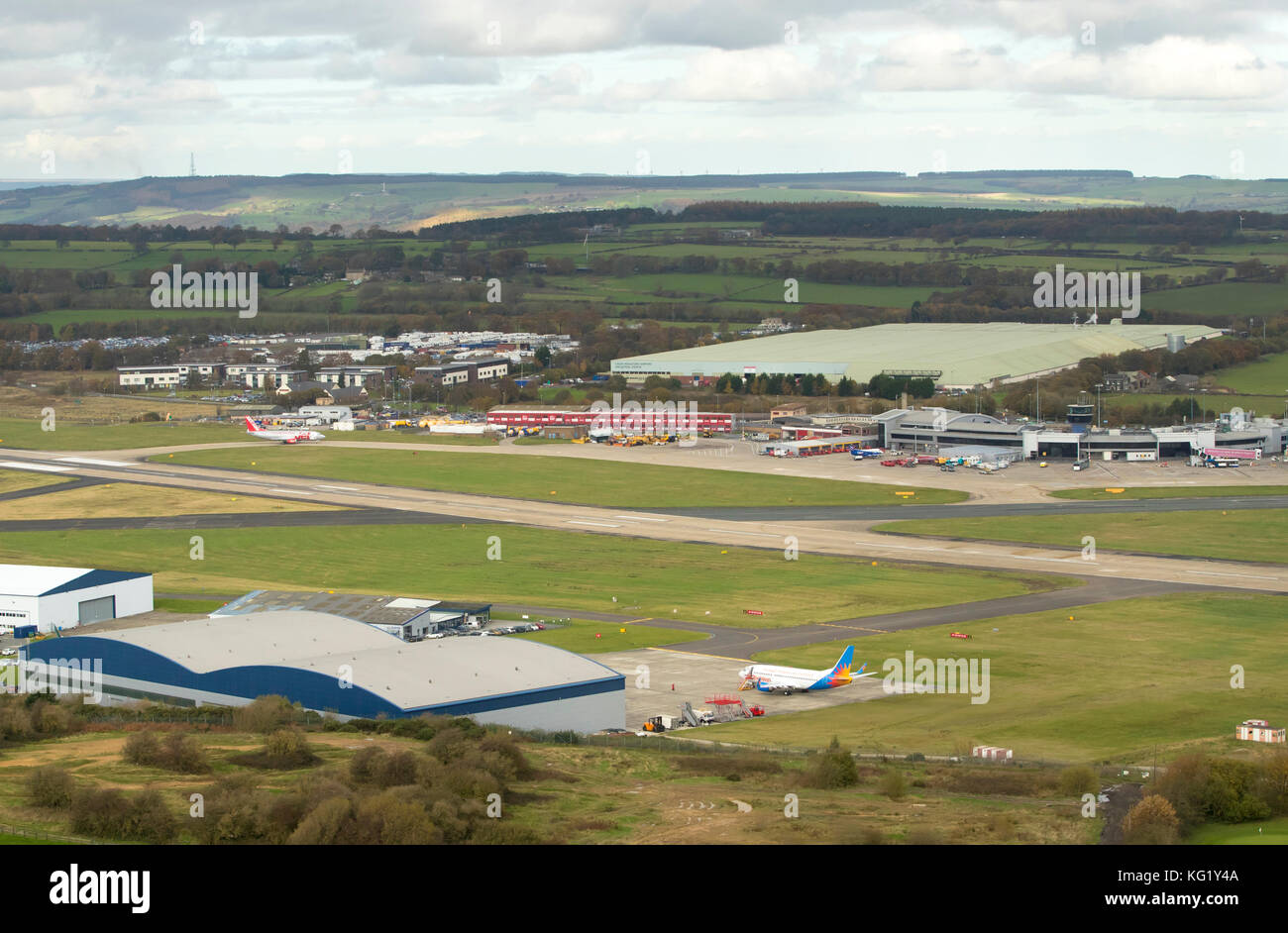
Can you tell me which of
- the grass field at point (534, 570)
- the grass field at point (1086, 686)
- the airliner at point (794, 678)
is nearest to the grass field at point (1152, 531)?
the grass field at point (534, 570)

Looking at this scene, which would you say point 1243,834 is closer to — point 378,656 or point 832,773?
point 832,773

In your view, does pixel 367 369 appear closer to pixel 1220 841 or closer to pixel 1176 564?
pixel 1176 564

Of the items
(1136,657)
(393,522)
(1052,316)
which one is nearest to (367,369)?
(393,522)

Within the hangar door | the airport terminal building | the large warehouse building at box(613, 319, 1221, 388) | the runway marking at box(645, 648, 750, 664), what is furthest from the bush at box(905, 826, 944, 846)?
the large warehouse building at box(613, 319, 1221, 388)

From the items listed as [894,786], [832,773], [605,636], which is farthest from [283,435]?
[894,786]

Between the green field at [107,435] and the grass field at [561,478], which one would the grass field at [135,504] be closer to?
the grass field at [561,478]
